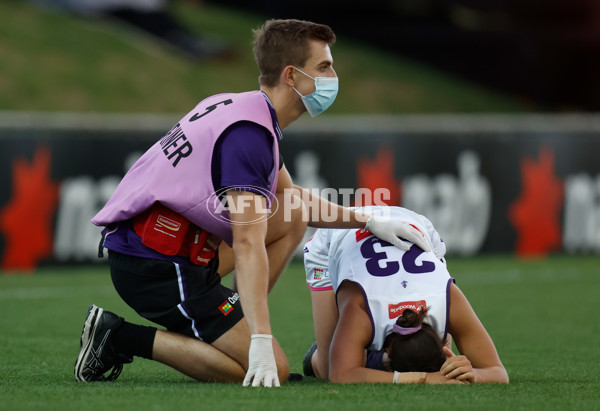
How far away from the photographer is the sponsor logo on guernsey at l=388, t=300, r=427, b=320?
490 centimetres

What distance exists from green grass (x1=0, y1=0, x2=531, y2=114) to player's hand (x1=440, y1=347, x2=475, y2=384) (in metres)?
12.5

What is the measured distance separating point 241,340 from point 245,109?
1.13 m

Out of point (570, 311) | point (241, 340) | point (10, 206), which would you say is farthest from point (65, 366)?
point (10, 206)

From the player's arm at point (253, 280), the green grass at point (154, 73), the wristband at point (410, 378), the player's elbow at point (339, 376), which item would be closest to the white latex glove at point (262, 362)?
the player's arm at point (253, 280)

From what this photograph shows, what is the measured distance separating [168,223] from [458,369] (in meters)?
1.56

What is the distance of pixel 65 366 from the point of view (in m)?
5.56

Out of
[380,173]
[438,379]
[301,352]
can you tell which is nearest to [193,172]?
[438,379]

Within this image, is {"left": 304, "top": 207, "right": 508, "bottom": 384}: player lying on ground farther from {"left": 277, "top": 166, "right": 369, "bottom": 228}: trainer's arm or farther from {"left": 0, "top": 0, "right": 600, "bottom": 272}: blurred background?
{"left": 0, "top": 0, "right": 600, "bottom": 272}: blurred background

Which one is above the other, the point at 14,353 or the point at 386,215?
the point at 386,215

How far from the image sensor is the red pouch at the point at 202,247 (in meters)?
5.09

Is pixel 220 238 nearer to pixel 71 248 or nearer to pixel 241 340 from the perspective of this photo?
pixel 241 340

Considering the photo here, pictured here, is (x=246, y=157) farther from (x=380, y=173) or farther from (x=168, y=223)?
(x=380, y=173)

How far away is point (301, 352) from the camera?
6.37 metres

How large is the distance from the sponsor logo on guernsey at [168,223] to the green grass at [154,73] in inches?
459
